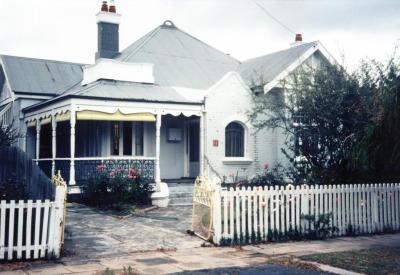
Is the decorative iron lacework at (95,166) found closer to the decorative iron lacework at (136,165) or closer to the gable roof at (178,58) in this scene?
the decorative iron lacework at (136,165)

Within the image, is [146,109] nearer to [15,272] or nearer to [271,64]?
[271,64]

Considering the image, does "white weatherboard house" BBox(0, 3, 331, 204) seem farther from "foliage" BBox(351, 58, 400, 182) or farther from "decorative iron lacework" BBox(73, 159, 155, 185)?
"foliage" BBox(351, 58, 400, 182)

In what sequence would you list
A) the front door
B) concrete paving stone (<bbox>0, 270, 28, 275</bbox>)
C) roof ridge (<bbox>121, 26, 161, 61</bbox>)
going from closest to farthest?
1. concrete paving stone (<bbox>0, 270, 28, 275</bbox>)
2. the front door
3. roof ridge (<bbox>121, 26, 161, 61</bbox>)

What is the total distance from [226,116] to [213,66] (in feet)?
17.2

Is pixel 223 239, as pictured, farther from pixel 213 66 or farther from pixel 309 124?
pixel 213 66

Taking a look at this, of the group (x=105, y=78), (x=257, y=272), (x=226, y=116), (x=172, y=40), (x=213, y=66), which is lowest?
(x=257, y=272)

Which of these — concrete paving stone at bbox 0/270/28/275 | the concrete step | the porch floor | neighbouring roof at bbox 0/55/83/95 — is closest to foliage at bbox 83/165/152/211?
the porch floor

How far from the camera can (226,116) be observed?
1817cm

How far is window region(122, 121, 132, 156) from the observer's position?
59.6 feet

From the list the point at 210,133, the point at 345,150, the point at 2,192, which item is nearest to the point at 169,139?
the point at 210,133

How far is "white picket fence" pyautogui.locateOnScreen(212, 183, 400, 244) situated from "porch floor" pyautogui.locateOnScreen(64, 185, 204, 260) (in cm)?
89

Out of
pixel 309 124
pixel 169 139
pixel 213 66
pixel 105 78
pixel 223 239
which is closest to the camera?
pixel 223 239

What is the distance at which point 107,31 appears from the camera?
862 inches

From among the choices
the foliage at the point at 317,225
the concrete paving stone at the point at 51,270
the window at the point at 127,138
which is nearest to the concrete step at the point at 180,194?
the window at the point at 127,138
